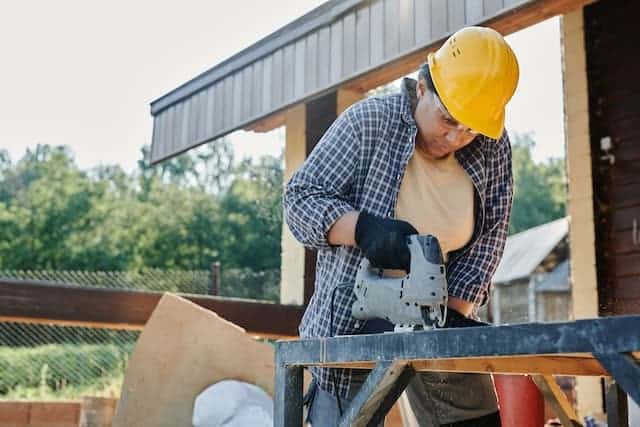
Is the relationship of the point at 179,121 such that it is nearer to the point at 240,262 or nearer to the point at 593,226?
the point at 593,226

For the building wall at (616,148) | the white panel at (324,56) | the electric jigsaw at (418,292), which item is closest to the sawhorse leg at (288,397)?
the electric jigsaw at (418,292)

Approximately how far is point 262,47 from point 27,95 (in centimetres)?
3906

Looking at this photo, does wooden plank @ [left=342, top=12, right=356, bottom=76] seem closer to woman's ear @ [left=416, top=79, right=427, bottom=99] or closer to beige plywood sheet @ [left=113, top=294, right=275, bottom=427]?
beige plywood sheet @ [left=113, top=294, right=275, bottom=427]

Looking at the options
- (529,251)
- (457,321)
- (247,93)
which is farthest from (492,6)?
(529,251)

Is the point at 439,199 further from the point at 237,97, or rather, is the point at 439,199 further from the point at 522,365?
the point at 237,97

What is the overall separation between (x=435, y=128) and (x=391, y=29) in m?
2.40

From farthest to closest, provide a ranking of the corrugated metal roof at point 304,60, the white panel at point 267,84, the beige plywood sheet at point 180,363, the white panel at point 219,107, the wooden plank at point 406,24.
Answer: the white panel at point 219,107 → the white panel at point 267,84 → the wooden plank at point 406,24 → the corrugated metal roof at point 304,60 → the beige plywood sheet at point 180,363

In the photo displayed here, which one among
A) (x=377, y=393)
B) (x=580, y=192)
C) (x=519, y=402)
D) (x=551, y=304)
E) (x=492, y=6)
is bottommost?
(x=519, y=402)

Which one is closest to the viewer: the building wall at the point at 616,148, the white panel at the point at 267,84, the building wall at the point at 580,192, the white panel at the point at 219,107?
the building wall at the point at 616,148

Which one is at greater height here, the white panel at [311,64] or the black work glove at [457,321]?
the white panel at [311,64]

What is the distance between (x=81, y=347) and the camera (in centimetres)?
1259

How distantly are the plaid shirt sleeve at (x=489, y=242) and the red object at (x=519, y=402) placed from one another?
55cm

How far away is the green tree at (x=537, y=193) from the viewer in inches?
1735

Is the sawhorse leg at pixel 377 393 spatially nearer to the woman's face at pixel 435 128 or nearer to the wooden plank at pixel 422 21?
the woman's face at pixel 435 128
